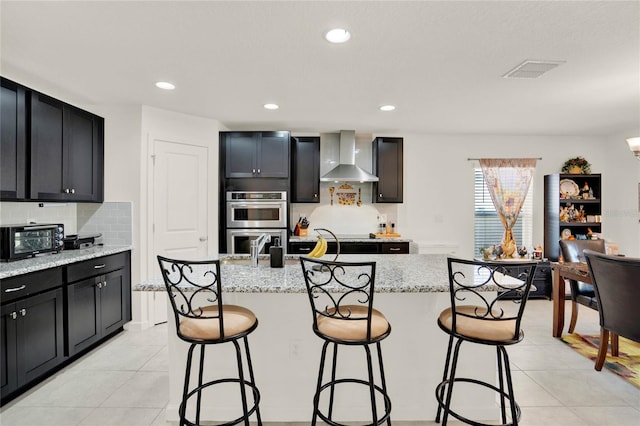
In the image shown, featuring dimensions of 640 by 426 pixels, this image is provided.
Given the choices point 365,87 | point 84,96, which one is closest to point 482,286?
point 365,87

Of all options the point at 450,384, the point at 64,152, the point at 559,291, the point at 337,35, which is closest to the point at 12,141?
the point at 64,152

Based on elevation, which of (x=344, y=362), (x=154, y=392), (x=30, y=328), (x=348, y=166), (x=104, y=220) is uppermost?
(x=348, y=166)

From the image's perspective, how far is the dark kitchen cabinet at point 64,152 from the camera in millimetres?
2820

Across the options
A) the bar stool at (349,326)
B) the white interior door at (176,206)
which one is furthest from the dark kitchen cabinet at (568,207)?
the white interior door at (176,206)

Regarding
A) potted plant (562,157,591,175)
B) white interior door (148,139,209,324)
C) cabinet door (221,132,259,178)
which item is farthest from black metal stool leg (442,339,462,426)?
potted plant (562,157,591,175)

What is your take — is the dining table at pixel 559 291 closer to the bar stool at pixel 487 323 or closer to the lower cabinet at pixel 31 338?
the bar stool at pixel 487 323

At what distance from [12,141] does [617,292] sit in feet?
15.4

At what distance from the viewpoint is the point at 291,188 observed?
191 inches

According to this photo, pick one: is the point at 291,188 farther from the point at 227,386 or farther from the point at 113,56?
the point at 227,386

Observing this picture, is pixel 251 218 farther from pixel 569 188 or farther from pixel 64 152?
pixel 569 188

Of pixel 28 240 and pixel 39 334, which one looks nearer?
pixel 39 334

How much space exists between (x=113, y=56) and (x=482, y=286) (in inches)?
116

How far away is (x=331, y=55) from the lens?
2443mm

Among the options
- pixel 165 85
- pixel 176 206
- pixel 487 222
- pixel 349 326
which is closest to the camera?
pixel 349 326
